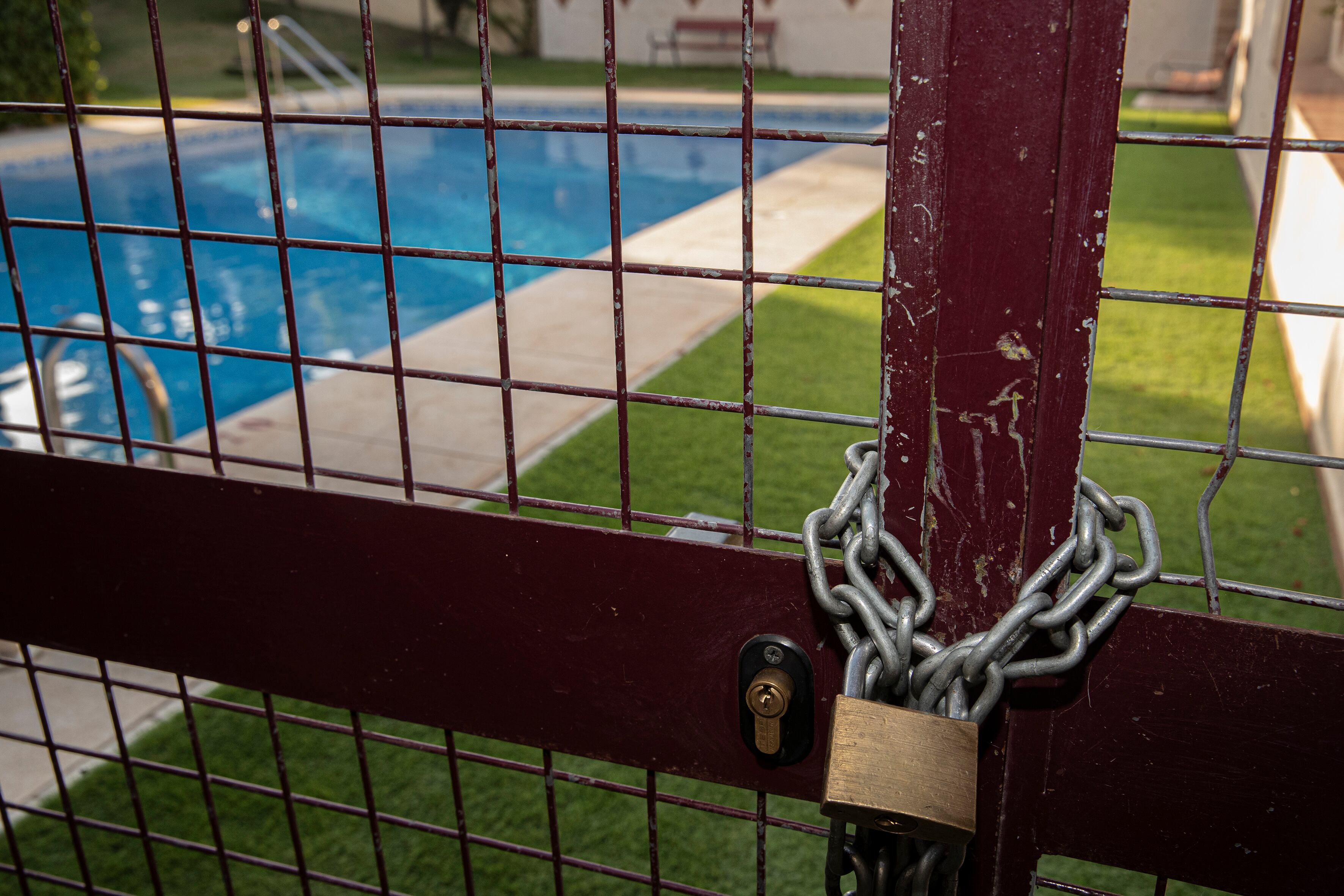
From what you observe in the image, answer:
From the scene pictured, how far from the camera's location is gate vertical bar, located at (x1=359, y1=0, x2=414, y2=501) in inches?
38.6

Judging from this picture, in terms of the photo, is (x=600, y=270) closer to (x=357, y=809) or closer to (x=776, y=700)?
(x=776, y=700)

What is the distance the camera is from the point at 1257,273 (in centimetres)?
76

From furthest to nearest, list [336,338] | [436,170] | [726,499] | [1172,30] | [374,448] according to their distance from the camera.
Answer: [1172,30] → [436,170] → [336,338] → [374,448] → [726,499]

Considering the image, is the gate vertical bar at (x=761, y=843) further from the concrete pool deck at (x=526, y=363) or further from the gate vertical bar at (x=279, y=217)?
the concrete pool deck at (x=526, y=363)

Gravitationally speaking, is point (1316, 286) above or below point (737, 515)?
above

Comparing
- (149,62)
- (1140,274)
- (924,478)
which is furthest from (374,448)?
(149,62)

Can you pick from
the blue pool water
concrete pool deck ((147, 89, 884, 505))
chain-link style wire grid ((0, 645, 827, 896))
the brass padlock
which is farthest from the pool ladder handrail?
the brass padlock

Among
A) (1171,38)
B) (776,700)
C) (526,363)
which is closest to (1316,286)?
(526,363)

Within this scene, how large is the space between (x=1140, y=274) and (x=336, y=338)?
202 inches

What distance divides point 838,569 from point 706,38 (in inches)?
803

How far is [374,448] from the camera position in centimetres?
402

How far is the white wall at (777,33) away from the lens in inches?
717

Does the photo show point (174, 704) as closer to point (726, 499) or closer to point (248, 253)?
point (726, 499)

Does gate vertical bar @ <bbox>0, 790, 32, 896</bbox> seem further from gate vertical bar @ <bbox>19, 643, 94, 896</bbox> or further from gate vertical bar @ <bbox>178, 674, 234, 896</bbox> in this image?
gate vertical bar @ <bbox>178, 674, 234, 896</bbox>
